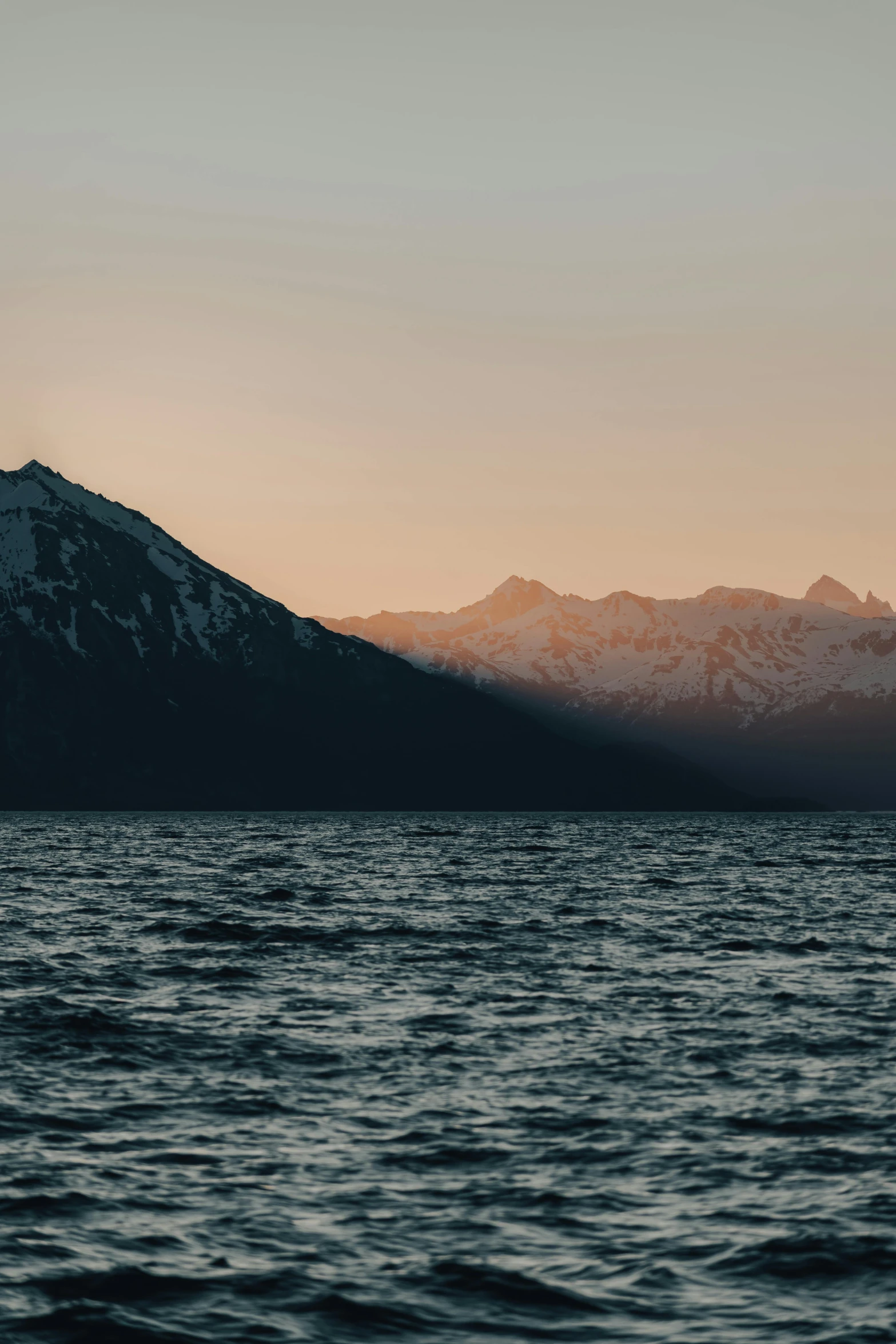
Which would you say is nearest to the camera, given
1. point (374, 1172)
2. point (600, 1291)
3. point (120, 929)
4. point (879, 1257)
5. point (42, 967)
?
point (600, 1291)

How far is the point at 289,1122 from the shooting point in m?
27.5

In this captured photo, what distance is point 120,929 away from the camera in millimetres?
64000

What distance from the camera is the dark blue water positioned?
61.0 feet

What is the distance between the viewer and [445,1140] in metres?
26.3

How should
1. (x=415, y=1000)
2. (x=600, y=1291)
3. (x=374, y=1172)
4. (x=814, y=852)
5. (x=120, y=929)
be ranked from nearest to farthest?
1. (x=600, y=1291)
2. (x=374, y=1172)
3. (x=415, y=1000)
4. (x=120, y=929)
5. (x=814, y=852)

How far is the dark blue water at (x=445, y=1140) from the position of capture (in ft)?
61.0

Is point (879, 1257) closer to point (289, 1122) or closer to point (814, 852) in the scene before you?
point (289, 1122)

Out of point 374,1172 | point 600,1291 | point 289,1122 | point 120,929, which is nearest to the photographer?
point 600,1291

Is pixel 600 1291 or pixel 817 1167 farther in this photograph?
pixel 817 1167

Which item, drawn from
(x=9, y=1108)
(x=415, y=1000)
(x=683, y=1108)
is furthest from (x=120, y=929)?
(x=683, y=1108)

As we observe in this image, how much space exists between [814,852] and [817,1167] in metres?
158

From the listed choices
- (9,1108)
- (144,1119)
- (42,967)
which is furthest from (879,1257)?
(42,967)

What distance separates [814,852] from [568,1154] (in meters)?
158

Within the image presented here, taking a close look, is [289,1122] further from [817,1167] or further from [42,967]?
[42,967]
